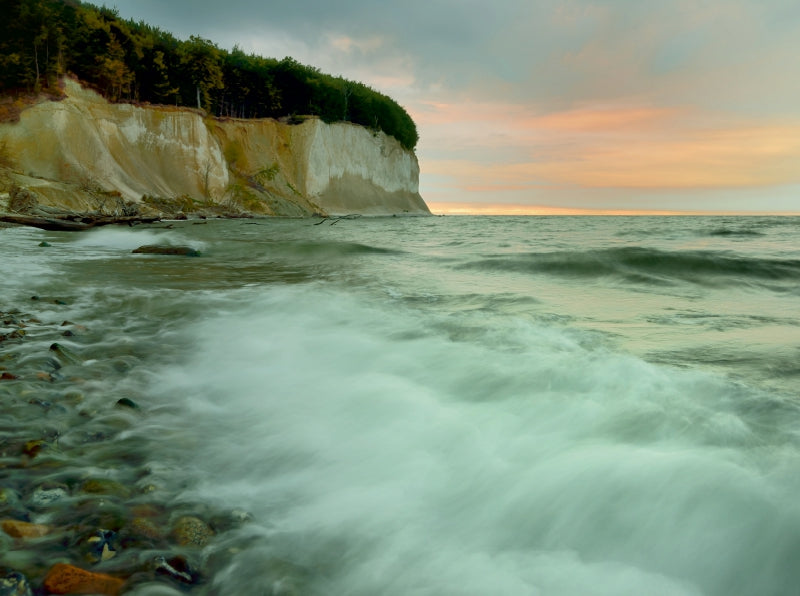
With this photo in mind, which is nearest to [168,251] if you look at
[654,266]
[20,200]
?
[654,266]

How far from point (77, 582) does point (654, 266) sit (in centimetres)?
1234

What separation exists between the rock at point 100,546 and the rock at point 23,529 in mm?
155

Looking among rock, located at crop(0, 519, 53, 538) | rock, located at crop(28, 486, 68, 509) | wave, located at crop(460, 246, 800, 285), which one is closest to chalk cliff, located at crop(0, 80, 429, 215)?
wave, located at crop(460, 246, 800, 285)

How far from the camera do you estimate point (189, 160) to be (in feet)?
125

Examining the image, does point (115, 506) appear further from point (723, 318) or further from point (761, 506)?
point (723, 318)

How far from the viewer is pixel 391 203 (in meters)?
65.9

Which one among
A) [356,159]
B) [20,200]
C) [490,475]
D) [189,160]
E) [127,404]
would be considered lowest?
[490,475]

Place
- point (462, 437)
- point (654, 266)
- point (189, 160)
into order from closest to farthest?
point (462, 437), point (654, 266), point (189, 160)

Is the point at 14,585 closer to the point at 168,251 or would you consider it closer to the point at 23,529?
the point at 23,529

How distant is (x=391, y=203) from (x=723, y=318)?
6169 cm

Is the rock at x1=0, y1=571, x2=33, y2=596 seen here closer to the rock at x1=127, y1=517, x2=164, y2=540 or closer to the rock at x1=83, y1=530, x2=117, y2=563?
the rock at x1=83, y1=530, x2=117, y2=563

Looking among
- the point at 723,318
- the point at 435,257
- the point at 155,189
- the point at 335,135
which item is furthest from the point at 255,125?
the point at 723,318

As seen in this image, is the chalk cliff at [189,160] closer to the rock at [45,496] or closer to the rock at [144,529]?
the rock at [45,496]

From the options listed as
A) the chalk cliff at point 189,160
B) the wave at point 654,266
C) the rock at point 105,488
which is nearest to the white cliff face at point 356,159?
the chalk cliff at point 189,160
